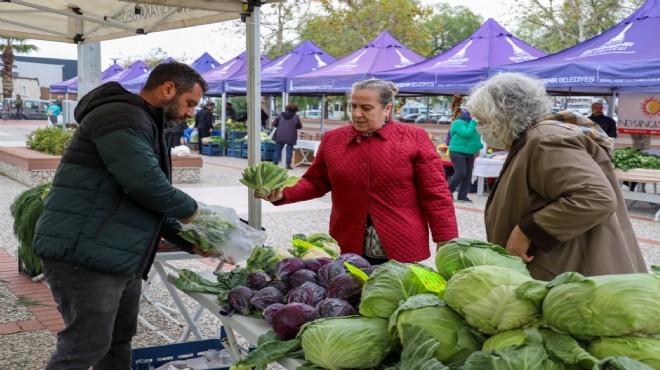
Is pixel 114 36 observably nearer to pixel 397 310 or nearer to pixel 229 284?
pixel 229 284

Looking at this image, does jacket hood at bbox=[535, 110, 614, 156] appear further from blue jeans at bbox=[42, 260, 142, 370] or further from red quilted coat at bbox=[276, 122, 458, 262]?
blue jeans at bbox=[42, 260, 142, 370]

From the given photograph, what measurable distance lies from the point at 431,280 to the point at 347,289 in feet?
1.15

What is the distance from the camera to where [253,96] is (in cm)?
424

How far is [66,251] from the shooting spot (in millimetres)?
2531

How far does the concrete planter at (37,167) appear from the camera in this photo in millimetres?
11062

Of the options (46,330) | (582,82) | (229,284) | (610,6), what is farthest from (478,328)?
(610,6)

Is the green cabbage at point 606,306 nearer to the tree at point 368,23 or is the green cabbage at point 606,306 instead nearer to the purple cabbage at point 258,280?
the purple cabbage at point 258,280

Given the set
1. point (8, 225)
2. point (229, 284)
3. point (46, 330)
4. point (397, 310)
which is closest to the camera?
point (397, 310)

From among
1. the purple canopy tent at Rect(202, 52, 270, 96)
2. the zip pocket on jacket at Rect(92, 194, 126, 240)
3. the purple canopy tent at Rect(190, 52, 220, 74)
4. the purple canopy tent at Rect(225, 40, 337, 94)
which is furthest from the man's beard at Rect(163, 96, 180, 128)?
the purple canopy tent at Rect(190, 52, 220, 74)

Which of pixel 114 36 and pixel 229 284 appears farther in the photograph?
pixel 114 36

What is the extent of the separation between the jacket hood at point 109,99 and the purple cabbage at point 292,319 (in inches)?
43.8

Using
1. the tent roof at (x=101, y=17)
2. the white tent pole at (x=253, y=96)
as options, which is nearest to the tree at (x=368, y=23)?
the tent roof at (x=101, y=17)

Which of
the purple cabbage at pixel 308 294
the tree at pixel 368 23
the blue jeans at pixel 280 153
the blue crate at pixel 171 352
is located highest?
the tree at pixel 368 23

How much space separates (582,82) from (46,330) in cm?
851
